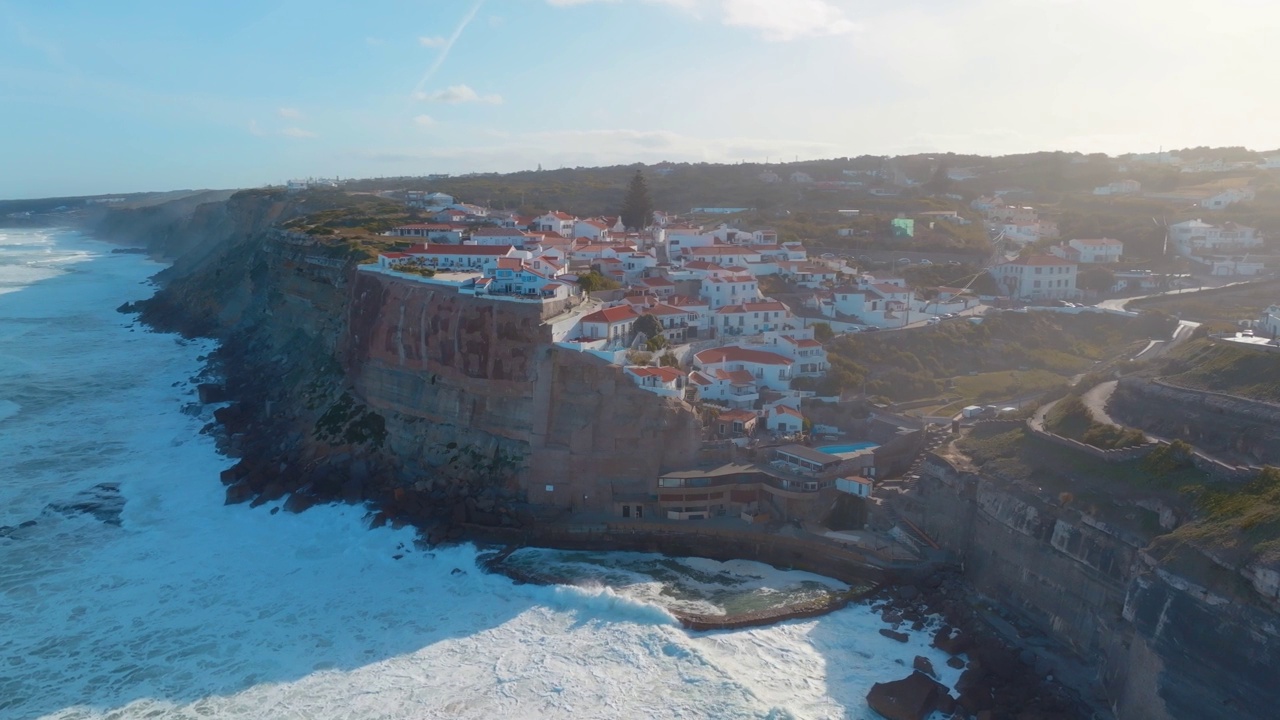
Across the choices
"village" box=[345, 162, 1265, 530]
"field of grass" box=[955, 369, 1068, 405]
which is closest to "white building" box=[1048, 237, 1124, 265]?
"village" box=[345, 162, 1265, 530]

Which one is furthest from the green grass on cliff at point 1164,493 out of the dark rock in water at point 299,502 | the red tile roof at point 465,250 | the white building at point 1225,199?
the white building at point 1225,199

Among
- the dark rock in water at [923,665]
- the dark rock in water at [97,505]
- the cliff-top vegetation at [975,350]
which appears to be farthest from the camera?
the cliff-top vegetation at [975,350]

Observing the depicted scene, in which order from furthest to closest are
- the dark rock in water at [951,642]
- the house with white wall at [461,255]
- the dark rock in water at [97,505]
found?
1. the house with white wall at [461,255]
2. the dark rock in water at [97,505]
3. the dark rock in water at [951,642]

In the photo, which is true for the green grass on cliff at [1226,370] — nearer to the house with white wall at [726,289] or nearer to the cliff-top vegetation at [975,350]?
the cliff-top vegetation at [975,350]

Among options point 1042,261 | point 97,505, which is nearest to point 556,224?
point 1042,261

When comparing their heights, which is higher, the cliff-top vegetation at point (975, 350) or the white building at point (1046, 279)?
the white building at point (1046, 279)

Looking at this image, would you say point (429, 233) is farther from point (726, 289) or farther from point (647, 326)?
point (647, 326)

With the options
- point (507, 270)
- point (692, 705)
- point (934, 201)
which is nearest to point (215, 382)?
point (507, 270)
